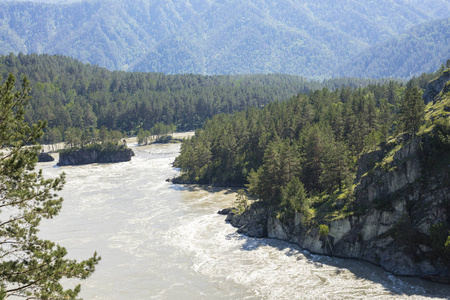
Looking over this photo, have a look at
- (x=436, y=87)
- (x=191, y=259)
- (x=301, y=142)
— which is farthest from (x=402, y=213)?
(x=436, y=87)

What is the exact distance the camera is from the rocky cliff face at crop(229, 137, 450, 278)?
57.1m

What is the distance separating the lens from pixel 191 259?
67875 mm

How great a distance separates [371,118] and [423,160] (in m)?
39.9

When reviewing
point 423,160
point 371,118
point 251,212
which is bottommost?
point 251,212

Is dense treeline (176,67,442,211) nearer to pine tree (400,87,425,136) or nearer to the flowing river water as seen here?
pine tree (400,87,425,136)

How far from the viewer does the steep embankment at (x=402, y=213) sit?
2223 inches

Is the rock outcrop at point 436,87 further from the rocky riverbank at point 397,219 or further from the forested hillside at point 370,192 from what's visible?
the rocky riverbank at point 397,219

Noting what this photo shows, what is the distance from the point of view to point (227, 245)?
73312mm

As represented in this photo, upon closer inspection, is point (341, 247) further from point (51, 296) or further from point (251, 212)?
point (51, 296)

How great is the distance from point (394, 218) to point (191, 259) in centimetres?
3357

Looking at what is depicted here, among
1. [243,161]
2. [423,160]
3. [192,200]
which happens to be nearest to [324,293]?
[423,160]

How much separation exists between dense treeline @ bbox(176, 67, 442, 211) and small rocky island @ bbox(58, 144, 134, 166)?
36.2m

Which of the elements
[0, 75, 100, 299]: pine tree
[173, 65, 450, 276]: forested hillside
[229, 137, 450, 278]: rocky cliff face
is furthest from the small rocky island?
[0, 75, 100, 299]: pine tree

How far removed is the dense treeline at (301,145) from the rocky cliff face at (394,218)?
4.41 meters
